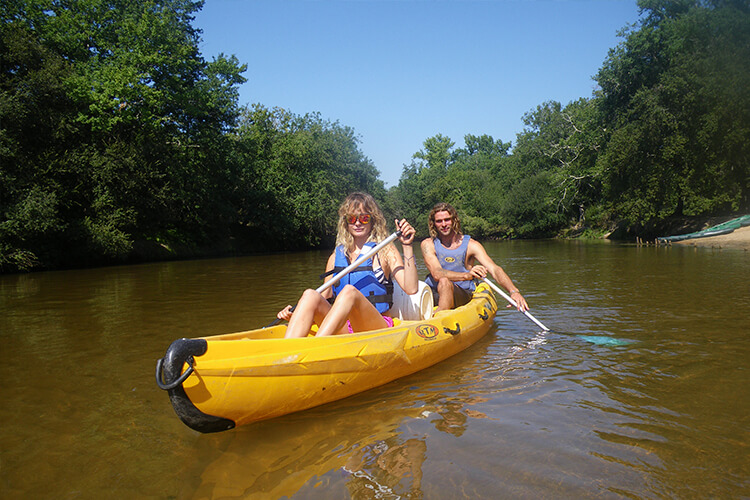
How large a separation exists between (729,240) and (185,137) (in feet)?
76.2

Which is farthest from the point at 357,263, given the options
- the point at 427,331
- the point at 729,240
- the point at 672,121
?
the point at 672,121

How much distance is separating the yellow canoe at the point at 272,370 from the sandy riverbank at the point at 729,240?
18.4m

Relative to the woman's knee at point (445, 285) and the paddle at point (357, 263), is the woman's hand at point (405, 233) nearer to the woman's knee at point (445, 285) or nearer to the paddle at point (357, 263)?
the paddle at point (357, 263)

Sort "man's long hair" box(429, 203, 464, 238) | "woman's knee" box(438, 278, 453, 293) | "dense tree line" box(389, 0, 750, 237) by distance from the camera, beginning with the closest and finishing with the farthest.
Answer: "woman's knee" box(438, 278, 453, 293) < "man's long hair" box(429, 203, 464, 238) < "dense tree line" box(389, 0, 750, 237)

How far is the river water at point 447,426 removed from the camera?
7.57 ft

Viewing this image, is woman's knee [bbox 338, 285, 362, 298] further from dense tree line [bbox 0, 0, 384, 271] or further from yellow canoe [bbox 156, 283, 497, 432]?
dense tree line [bbox 0, 0, 384, 271]

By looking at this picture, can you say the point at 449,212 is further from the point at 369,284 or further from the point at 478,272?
the point at 369,284

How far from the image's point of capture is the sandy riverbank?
17958mm

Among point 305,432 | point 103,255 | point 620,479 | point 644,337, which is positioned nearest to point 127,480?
point 305,432

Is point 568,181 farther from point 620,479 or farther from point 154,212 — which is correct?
point 620,479

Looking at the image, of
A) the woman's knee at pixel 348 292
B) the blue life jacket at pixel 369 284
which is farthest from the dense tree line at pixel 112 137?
the woman's knee at pixel 348 292

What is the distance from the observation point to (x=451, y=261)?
5.67 meters

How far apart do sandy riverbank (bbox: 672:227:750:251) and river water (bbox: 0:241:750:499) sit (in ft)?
49.8

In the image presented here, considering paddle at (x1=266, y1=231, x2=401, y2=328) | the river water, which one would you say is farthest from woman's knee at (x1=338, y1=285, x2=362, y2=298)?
the river water
